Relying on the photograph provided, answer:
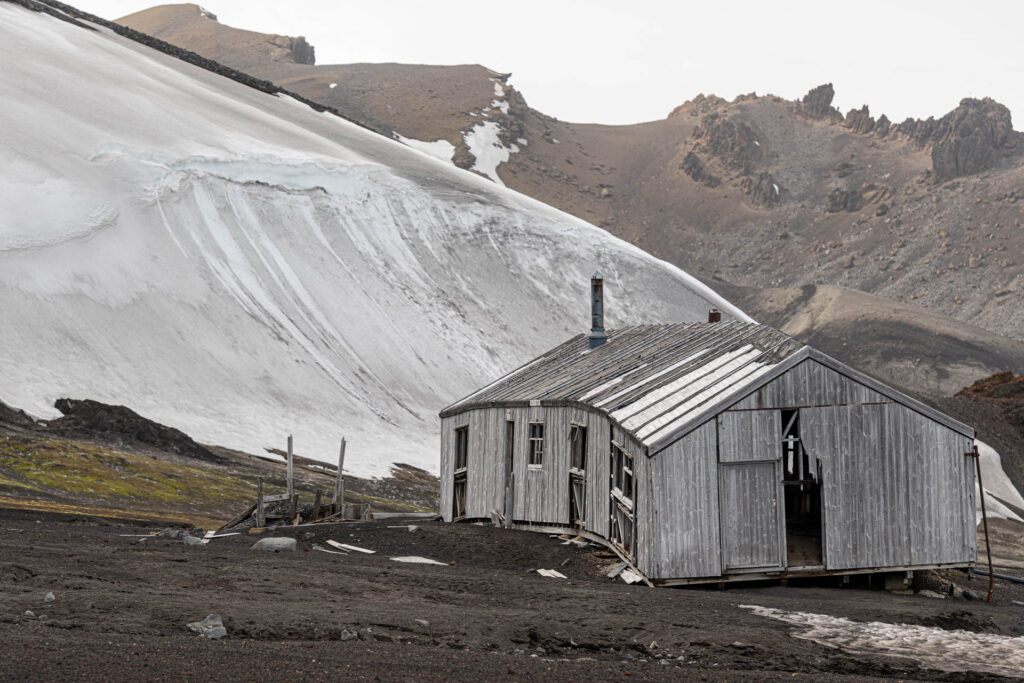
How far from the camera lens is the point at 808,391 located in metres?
18.5

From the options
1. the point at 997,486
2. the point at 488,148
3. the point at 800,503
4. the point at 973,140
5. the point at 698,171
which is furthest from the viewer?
the point at 698,171

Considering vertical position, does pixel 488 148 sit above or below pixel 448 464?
above

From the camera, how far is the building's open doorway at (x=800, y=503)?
1867cm

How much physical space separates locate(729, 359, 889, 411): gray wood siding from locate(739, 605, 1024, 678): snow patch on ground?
4.29m

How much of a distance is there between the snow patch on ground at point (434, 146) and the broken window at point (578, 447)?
4788 inches

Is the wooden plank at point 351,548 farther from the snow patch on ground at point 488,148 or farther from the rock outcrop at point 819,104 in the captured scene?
the rock outcrop at point 819,104

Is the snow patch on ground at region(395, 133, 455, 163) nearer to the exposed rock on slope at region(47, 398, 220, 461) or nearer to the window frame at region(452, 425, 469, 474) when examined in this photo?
the exposed rock on slope at region(47, 398, 220, 461)

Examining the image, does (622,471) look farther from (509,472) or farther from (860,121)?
(860,121)

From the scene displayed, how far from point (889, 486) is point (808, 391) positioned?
2.14m

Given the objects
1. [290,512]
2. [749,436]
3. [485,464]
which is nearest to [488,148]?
[290,512]

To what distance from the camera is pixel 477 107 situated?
156 metres

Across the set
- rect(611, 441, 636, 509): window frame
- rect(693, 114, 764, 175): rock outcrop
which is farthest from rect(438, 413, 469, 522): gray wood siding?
rect(693, 114, 764, 175): rock outcrop

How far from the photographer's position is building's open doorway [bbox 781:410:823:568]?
1867 cm

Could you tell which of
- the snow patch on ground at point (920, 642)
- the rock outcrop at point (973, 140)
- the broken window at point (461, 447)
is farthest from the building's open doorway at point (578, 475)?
the rock outcrop at point (973, 140)
